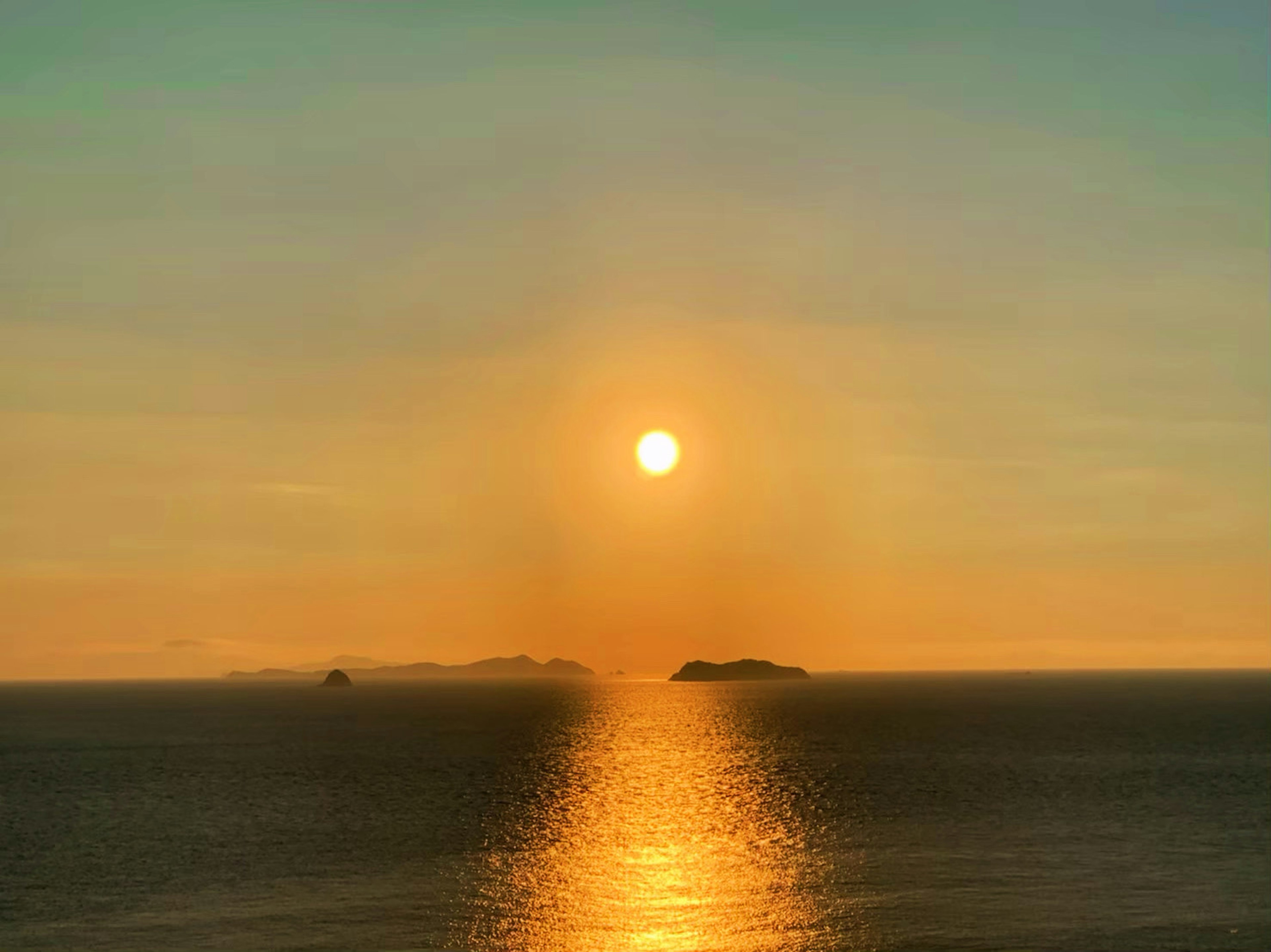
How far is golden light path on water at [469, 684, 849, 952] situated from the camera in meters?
71.3

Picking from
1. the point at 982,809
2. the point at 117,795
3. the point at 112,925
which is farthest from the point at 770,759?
the point at 112,925

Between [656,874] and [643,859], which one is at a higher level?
[643,859]

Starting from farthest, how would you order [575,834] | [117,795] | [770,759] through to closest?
1. [770,759]
2. [117,795]
3. [575,834]

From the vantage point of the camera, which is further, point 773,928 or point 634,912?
point 634,912

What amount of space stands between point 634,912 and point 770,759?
10393 cm

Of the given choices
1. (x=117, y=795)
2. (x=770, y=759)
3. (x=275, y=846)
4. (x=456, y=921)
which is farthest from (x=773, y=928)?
(x=770, y=759)

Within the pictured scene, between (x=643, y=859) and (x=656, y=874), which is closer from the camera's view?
(x=656, y=874)

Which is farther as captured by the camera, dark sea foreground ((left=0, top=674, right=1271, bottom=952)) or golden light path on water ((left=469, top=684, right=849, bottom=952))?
dark sea foreground ((left=0, top=674, right=1271, bottom=952))

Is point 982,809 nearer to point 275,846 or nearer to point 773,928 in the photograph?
point 773,928

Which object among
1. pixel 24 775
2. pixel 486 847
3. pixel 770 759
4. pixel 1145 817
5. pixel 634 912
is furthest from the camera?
pixel 770 759

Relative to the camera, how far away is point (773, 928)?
72.4 m

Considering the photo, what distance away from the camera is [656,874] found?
89.3 meters

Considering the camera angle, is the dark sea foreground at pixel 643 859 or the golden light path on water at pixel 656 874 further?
the dark sea foreground at pixel 643 859

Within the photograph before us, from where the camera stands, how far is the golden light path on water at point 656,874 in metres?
71.3
